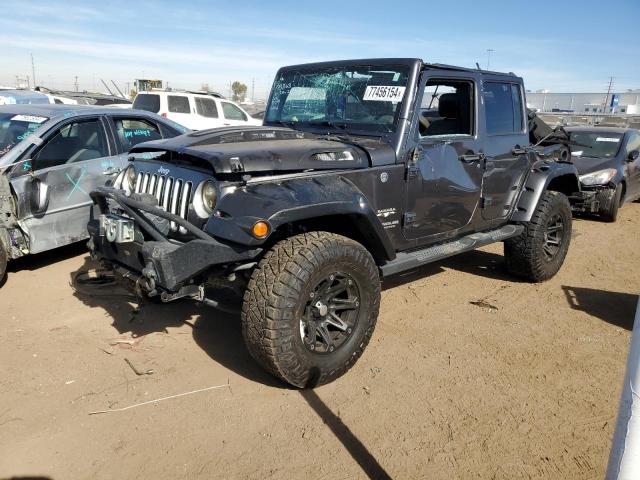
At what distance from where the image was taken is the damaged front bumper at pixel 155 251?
2.85m

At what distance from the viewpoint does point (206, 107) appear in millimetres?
14398

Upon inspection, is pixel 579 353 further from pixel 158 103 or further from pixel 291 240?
pixel 158 103

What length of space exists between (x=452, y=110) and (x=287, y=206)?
2274 mm

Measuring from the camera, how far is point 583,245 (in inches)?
276

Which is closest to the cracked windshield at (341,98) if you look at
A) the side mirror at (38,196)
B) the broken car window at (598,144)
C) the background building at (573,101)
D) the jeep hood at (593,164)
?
the side mirror at (38,196)

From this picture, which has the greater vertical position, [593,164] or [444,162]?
[444,162]

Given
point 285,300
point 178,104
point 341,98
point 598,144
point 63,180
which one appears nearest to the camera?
point 285,300

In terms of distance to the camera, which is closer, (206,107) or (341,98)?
(341,98)

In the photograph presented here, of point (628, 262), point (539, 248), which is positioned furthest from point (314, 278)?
point (628, 262)

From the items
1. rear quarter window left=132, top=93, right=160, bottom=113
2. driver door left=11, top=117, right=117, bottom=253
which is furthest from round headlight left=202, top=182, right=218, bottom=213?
rear quarter window left=132, top=93, right=160, bottom=113

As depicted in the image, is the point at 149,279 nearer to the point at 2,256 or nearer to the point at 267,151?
the point at 267,151

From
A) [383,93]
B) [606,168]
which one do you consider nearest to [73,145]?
[383,93]

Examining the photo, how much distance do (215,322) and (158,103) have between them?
35.8 ft

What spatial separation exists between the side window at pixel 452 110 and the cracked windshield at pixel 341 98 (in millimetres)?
494
